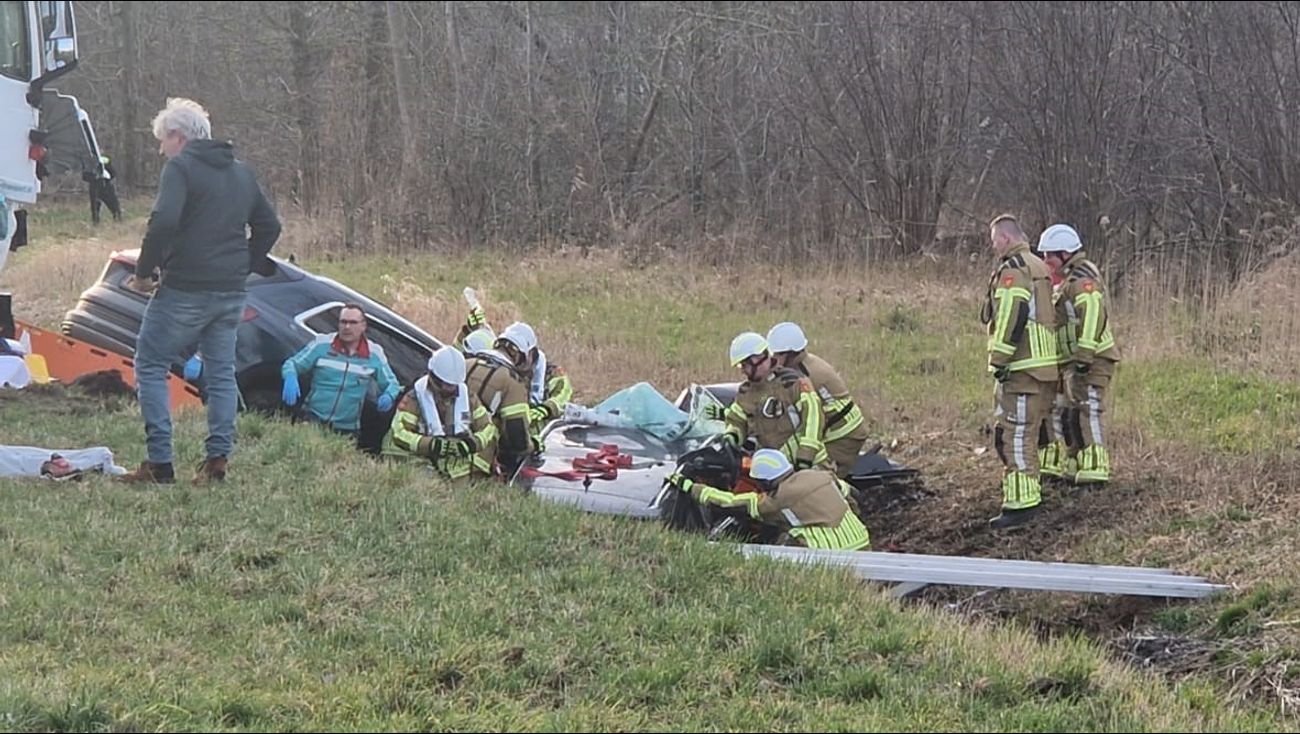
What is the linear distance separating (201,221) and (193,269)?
24 cm

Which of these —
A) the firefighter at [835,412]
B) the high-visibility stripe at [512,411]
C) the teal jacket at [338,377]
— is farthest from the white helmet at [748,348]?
the teal jacket at [338,377]

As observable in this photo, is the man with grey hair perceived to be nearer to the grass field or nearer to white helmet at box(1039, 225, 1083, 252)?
the grass field

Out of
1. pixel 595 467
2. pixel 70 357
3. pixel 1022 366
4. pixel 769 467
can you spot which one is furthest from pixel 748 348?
pixel 70 357

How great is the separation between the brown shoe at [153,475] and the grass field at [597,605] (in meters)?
0.24

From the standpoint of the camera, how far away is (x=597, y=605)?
521 cm

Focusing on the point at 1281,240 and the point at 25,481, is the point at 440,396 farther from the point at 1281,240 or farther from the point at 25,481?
the point at 1281,240

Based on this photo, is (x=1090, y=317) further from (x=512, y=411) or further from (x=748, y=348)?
(x=512, y=411)

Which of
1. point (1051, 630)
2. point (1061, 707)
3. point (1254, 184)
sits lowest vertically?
point (1051, 630)

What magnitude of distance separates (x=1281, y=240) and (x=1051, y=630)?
927 centimetres

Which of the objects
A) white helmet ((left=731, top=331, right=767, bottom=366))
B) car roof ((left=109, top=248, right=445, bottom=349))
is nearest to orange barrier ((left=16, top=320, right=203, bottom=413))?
car roof ((left=109, top=248, right=445, bottom=349))

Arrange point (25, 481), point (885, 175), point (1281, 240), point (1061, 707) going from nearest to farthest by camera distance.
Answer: point (1061, 707), point (25, 481), point (1281, 240), point (885, 175)

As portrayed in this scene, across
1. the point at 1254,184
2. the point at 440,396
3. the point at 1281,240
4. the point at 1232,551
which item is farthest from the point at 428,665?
the point at 1254,184

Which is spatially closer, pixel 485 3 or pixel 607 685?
pixel 607 685

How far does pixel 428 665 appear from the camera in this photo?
444 cm
